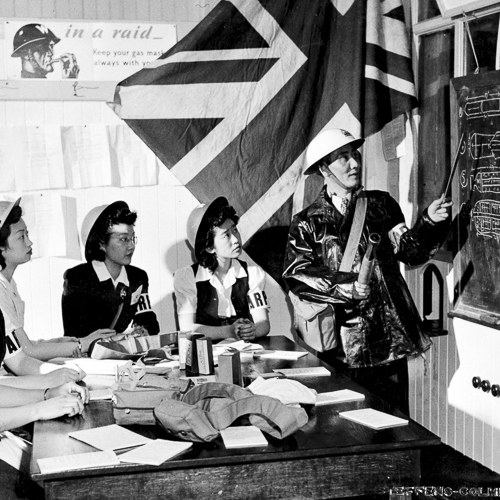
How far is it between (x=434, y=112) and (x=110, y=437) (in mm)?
3005

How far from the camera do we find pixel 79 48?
459 centimetres

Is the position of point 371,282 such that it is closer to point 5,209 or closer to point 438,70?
point 438,70

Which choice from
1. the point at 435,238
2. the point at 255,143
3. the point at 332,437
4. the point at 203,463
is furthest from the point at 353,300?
the point at 203,463

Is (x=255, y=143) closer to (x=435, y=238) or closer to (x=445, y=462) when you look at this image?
(x=435, y=238)

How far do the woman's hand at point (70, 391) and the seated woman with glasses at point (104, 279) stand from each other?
1481 millimetres

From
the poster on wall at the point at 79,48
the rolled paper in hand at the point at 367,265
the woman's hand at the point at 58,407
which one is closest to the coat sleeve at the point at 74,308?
the poster on wall at the point at 79,48

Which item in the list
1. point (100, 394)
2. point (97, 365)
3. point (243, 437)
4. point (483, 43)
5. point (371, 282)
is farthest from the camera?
point (371, 282)

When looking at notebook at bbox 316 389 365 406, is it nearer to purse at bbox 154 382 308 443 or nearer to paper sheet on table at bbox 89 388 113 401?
purse at bbox 154 382 308 443

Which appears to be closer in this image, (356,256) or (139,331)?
(356,256)

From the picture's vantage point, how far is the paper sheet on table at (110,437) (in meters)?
2.24

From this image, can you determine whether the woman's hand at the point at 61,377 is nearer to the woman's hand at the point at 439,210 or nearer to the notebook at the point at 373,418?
the notebook at the point at 373,418

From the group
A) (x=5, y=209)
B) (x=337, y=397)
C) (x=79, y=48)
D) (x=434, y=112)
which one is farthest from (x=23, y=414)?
(x=434, y=112)

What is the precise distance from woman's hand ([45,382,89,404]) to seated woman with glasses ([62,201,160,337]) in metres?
1.48

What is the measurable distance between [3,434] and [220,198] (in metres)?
2.10
